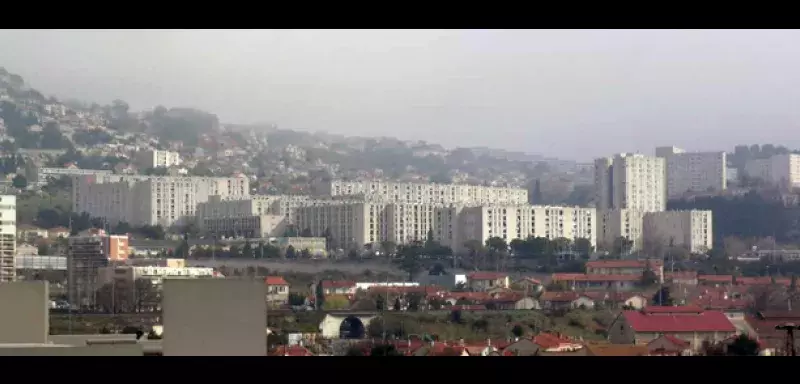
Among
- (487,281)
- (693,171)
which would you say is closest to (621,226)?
(693,171)

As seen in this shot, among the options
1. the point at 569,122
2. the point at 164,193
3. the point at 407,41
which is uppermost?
the point at 407,41

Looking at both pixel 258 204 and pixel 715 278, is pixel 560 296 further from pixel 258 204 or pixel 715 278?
pixel 258 204

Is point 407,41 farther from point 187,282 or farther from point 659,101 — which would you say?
point 187,282

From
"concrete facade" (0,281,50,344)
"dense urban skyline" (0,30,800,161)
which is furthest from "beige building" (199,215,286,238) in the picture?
"concrete facade" (0,281,50,344)

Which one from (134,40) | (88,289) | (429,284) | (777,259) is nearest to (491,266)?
(429,284)

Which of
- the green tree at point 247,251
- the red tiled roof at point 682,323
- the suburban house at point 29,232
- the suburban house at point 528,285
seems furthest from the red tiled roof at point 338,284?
the red tiled roof at point 682,323

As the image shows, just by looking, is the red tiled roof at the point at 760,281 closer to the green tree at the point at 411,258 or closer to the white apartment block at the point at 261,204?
the green tree at the point at 411,258
